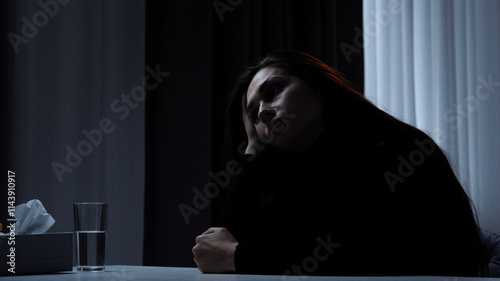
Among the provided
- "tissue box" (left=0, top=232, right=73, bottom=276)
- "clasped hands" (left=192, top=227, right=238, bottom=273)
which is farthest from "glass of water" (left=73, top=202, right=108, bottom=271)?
"clasped hands" (left=192, top=227, right=238, bottom=273)

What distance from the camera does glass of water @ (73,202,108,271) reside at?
989 millimetres

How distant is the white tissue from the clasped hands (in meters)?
0.32

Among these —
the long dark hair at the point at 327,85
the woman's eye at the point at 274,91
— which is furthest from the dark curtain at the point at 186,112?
the woman's eye at the point at 274,91

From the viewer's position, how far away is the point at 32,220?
99cm

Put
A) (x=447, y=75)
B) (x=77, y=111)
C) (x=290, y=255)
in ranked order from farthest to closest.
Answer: (x=447, y=75), (x=77, y=111), (x=290, y=255)

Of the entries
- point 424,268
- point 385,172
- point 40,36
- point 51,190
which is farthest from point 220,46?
point 424,268

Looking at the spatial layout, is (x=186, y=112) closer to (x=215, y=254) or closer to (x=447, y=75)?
(x=215, y=254)

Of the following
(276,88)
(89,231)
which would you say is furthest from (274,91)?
(89,231)

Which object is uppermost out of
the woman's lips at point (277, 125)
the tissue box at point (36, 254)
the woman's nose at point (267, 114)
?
the woman's nose at point (267, 114)

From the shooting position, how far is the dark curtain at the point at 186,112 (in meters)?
2.04

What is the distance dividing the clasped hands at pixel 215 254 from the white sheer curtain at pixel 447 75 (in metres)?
→ 1.92

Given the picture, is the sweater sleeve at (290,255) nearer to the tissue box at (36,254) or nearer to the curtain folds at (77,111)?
the tissue box at (36,254)

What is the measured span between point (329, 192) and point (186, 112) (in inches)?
35.1

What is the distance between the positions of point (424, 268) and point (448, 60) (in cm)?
204
